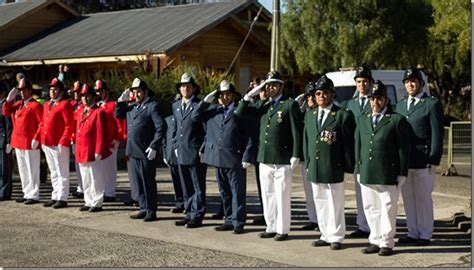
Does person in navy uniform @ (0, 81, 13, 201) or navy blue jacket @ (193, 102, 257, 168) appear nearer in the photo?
navy blue jacket @ (193, 102, 257, 168)

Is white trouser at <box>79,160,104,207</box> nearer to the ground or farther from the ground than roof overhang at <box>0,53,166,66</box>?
nearer to the ground

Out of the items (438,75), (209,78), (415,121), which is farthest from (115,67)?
(415,121)

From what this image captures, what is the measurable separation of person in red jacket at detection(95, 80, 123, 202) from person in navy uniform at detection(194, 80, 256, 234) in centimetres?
224

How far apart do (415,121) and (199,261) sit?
9.81ft

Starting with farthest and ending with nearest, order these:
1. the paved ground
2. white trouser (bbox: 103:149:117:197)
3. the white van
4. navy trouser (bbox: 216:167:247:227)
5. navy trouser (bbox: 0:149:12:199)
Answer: the white van → navy trouser (bbox: 0:149:12:199) → white trouser (bbox: 103:149:117:197) → navy trouser (bbox: 216:167:247:227) → the paved ground

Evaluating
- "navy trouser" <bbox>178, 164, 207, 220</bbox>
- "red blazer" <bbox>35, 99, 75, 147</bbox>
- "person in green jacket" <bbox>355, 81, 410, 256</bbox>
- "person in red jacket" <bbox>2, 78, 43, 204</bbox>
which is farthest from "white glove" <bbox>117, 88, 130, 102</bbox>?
"person in green jacket" <bbox>355, 81, 410, 256</bbox>

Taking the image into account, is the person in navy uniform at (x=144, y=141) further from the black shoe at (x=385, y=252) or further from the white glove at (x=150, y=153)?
the black shoe at (x=385, y=252)

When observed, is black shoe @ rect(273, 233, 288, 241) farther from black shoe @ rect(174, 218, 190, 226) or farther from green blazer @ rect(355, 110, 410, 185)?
black shoe @ rect(174, 218, 190, 226)

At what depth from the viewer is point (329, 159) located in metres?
9.21

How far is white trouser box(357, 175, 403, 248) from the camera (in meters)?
8.82

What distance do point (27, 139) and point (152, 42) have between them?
45.3ft

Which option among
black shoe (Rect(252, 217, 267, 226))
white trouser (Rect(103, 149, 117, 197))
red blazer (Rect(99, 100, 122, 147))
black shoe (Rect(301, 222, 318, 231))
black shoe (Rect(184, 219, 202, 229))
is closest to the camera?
black shoe (Rect(301, 222, 318, 231))

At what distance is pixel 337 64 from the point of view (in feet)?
97.2

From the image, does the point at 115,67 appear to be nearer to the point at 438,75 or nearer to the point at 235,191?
the point at 438,75
